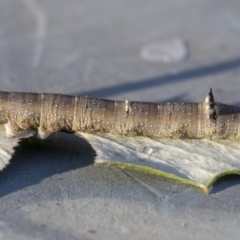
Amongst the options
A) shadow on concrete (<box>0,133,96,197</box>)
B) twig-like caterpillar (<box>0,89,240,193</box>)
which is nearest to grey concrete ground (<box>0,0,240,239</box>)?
shadow on concrete (<box>0,133,96,197</box>)

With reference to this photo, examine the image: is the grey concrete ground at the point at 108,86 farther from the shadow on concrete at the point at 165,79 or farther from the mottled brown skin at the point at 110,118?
the mottled brown skin at the point at 110,118

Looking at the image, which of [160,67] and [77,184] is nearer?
[77,184]

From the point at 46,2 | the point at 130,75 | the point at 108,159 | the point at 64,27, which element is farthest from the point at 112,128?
the point at 46,2

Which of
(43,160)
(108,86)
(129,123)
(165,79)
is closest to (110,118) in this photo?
(129,123)

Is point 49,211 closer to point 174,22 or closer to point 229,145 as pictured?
point 229,145

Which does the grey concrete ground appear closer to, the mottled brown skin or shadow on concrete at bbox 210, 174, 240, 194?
shadow on concrete at bbox 210, 174, 240, 194

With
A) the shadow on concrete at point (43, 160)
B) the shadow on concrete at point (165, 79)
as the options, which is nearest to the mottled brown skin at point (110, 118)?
the shadow on concrete at point (43, 160)

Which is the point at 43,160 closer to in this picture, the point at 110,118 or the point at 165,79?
the point at 110,118
